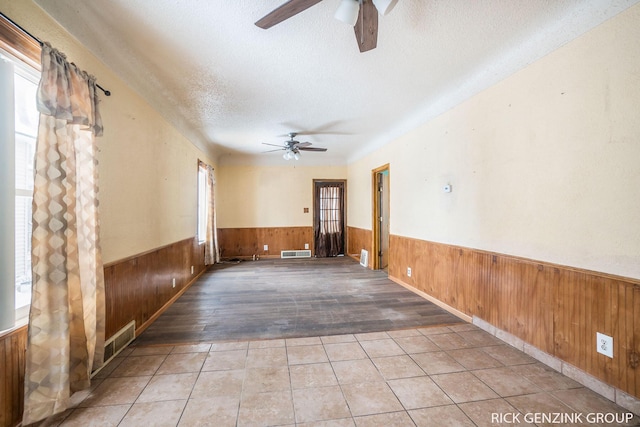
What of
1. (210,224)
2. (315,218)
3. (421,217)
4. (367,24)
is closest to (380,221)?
(421,217)

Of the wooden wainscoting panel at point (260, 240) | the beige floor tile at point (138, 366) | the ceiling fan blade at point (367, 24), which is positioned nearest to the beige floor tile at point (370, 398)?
the beige floor tile at point (138, 366)

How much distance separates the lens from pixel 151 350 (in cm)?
222

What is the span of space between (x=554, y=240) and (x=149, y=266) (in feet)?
12.4

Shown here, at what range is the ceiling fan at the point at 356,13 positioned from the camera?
1382mm

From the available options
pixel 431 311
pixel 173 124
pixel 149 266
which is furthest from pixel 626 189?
pixel 173 124

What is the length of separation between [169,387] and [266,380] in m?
0.65

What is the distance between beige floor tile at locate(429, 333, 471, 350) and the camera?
89.6 inches

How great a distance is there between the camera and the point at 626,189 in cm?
156

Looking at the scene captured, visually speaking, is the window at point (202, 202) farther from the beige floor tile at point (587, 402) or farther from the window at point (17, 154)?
the beige floor tile at point (587, 402)

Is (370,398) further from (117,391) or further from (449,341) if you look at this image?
(117,391)

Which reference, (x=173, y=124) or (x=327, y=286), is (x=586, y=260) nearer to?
(x=327, y=286)

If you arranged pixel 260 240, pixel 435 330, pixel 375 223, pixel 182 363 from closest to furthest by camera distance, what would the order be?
pixel 182 363, pixel 435 330, pixel 375 223, pixel 260 240

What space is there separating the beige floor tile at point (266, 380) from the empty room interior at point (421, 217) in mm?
16

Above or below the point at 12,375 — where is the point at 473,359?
below
